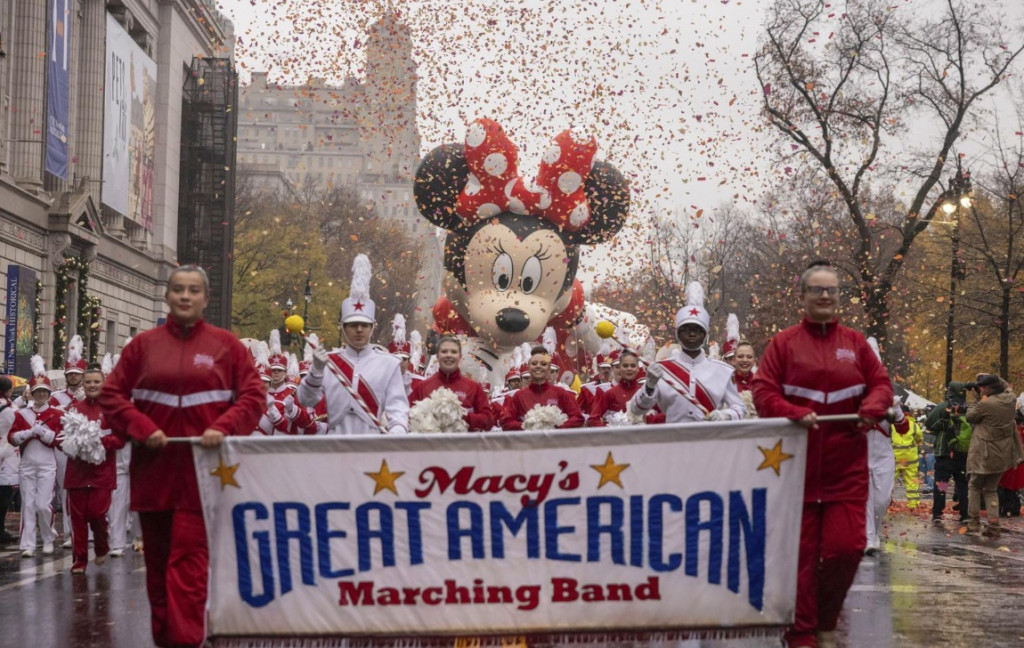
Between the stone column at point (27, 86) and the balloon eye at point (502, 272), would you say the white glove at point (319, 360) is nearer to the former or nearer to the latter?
the balloon eye at point (502, 272)

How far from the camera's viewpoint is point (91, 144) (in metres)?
48.4

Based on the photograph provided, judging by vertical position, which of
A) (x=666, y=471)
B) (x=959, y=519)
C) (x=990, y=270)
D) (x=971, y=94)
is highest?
(x=971, y=94)

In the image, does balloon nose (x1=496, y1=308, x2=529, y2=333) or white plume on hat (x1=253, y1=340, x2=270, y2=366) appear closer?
white plume on hat (x1=253, y1=340, x2=270, y2=366)

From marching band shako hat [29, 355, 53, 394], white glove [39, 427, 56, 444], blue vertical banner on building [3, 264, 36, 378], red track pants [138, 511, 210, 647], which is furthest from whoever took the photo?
blue vertical banner on building [3, 264, 36, 378]

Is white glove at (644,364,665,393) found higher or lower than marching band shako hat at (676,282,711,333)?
lower

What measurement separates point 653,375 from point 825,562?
2.10m

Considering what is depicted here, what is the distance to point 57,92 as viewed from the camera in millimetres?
39906

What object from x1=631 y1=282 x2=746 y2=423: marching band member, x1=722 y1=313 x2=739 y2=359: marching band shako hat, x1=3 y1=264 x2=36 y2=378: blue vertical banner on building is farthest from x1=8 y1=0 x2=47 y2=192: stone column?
x1=631 y1=282 x2=746 y2=423: marching band member

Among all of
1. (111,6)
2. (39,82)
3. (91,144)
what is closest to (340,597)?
(39,82)

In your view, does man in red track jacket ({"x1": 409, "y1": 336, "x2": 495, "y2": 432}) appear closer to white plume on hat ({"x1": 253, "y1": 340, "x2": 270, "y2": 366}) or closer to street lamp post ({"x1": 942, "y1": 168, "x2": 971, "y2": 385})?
white plume on hat ({"x1": 253, "y1": 340, "x2": 270, "y2": 366})

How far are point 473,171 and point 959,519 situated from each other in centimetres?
857

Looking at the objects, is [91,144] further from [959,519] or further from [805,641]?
[805,641]

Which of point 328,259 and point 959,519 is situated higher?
point 328,259

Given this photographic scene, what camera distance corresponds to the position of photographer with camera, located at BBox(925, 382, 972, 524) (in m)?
20.8
